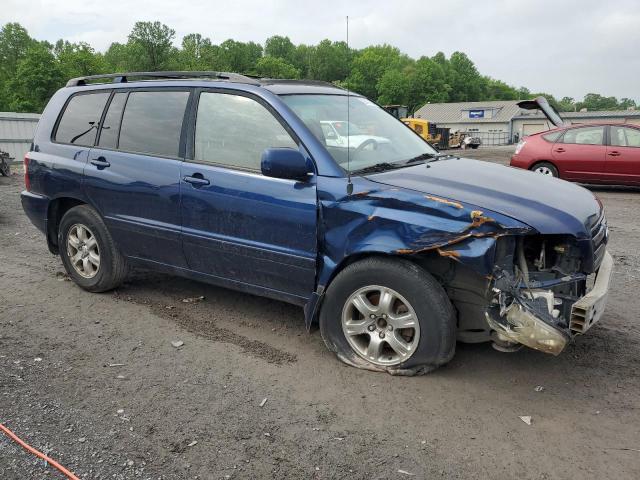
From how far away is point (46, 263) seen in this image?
6.47 m

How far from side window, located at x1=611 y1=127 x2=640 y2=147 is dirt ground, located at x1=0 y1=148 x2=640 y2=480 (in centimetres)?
795

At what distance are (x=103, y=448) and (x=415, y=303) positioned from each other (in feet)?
6.24

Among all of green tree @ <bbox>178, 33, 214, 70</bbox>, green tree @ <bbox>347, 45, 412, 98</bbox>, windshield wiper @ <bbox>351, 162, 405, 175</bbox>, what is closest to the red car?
windshield wiper @ <bbox>351, 162, 405, 175</bbox>

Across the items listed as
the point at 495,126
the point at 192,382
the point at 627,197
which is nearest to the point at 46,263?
the point at 192,382

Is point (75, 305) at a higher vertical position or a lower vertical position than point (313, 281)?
lower

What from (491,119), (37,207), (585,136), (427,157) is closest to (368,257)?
(427,157)

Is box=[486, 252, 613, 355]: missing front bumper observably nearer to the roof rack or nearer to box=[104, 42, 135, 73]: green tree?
the roof rack

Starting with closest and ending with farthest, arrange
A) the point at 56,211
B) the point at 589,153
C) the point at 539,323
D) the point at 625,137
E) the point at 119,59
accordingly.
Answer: the point at 539,323 < the point at 56,211 < the point at 625,137 < the point at 589,153 < the point at 119,59

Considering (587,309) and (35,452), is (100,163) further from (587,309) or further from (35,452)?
(587,309)

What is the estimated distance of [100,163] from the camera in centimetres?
493

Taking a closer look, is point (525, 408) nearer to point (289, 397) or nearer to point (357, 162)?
point (289, 397)

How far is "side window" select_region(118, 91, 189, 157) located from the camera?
4.55 meters

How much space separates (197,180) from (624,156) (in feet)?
33.7

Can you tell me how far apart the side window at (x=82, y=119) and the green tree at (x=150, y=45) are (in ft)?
258
